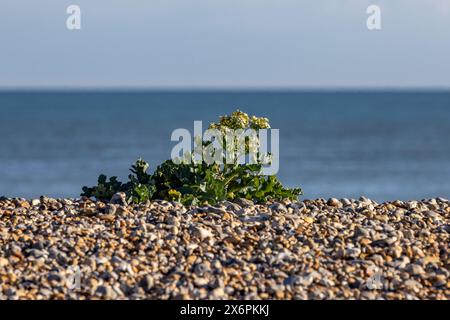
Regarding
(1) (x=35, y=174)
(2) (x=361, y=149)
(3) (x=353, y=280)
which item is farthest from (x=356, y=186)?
(3) (x=353, y=280)

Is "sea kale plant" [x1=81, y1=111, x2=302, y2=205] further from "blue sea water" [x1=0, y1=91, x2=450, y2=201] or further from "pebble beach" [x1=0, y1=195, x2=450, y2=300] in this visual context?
"blue sea water" [x1=0, y1=91, x2=450, y2=201]

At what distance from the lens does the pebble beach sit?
6.97 m

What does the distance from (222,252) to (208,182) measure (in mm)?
1834

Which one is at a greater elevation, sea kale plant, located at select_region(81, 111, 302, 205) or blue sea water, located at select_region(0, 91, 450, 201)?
blue sea water, located at select_region(0, 91, 450, 201)

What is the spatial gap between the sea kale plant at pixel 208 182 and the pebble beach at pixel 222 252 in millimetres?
293

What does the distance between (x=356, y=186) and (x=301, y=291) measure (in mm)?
29321

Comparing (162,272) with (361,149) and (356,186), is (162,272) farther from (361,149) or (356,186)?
(361,149)

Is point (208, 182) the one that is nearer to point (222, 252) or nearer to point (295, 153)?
point (222, 252)

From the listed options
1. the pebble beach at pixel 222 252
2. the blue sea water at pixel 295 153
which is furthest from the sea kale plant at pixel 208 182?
the blue sea water at pixel 295 153

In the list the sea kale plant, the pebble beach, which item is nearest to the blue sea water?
the sea kale plant

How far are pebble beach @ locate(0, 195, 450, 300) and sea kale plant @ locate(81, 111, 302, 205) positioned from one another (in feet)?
0.96

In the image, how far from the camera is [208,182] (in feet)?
30.7

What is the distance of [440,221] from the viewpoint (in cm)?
883
